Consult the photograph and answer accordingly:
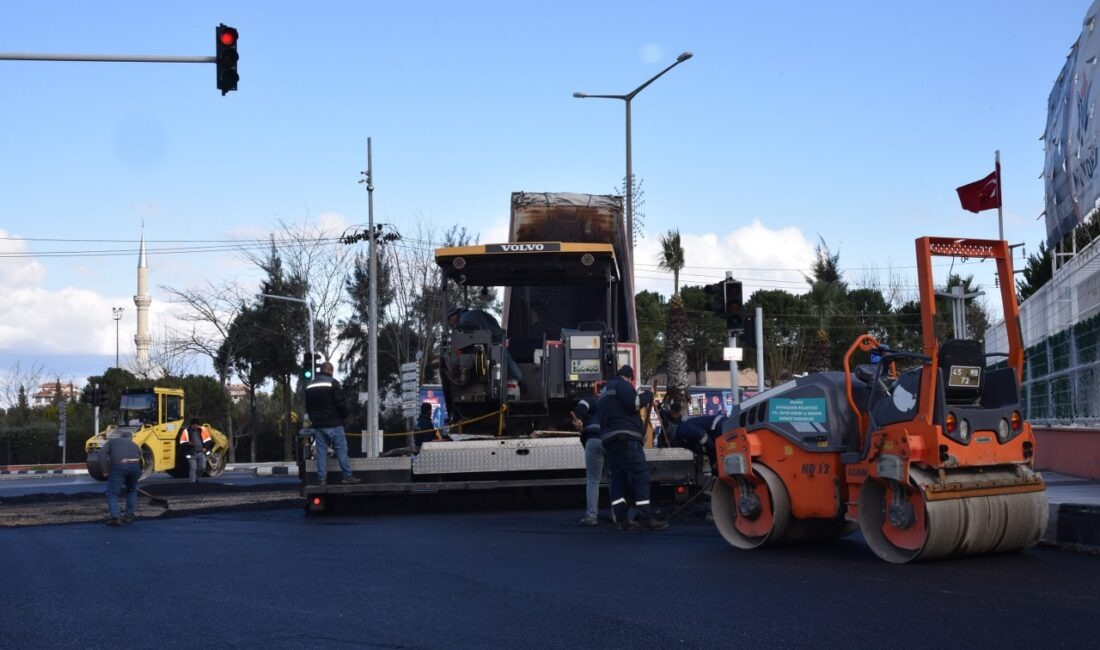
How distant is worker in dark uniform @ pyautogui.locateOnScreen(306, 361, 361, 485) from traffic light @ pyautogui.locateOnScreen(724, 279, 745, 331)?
18.0ft

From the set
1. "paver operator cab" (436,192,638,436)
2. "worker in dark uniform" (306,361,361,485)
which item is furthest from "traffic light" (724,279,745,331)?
"worker in dark uniform" (306,361,361,485)

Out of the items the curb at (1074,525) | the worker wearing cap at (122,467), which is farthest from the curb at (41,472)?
the curb at (1074,525)

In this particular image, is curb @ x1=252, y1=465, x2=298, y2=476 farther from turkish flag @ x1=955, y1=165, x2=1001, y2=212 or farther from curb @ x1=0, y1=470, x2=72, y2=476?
turkish flag @ x1=955, y1=165, x2=1001, y2=212

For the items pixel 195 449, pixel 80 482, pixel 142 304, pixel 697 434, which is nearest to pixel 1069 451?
pixel 697 434

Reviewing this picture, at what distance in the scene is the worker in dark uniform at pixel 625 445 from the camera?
1149cm

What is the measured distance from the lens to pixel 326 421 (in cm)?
1449

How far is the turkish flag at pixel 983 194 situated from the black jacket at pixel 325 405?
13907mm

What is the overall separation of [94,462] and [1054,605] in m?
22.9

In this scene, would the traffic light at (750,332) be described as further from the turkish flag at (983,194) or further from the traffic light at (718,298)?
the turkish flag at (983,194)

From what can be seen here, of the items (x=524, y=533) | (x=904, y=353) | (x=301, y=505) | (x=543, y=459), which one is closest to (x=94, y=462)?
(x=301, y=505)

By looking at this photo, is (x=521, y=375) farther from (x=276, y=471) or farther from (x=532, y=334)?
(x=276, y=471)

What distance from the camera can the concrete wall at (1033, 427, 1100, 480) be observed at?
1441 centimetres

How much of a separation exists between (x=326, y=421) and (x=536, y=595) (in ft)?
25.4

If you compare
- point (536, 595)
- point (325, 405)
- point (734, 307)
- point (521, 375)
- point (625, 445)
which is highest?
point (734, 307)
